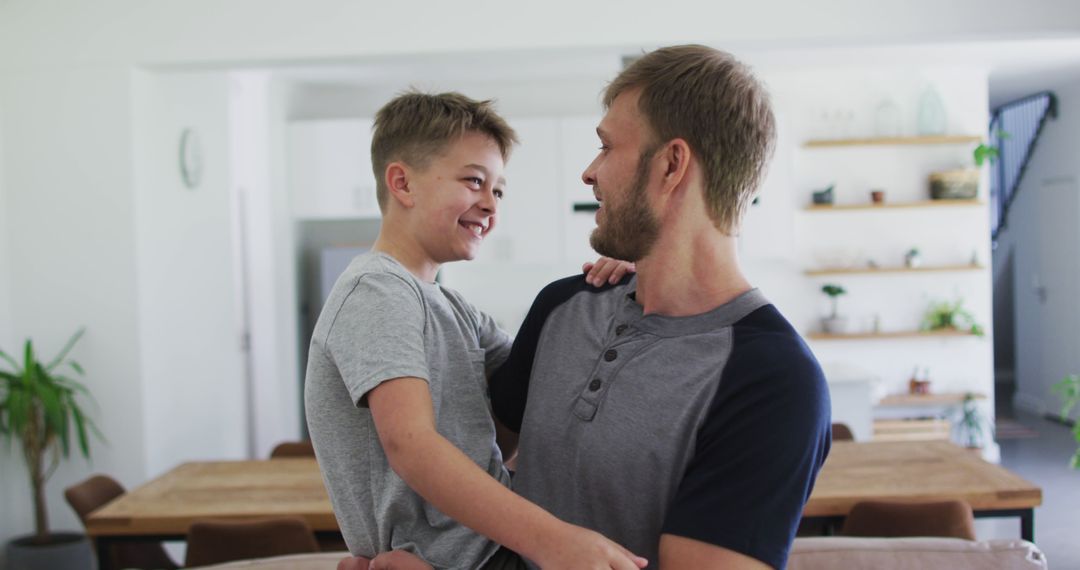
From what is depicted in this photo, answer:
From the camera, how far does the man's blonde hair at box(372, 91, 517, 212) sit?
5.61 feet

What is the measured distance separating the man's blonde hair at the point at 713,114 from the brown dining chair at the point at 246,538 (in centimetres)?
189

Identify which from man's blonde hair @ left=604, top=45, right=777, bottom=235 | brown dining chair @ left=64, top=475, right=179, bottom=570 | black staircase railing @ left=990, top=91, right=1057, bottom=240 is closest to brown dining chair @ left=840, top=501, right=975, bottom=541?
man's blonde hair @ left=604, top=45, right=777, bottom=235

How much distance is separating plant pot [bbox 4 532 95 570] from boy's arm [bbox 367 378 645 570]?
393 centimetres

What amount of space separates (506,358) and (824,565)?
3.18ft

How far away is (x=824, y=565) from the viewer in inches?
87.7

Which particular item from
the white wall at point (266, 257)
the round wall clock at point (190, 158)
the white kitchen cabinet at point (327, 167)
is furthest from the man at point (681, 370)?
the white kitchen cabinet at point (327, 167)

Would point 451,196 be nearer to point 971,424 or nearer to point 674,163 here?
point 674,163

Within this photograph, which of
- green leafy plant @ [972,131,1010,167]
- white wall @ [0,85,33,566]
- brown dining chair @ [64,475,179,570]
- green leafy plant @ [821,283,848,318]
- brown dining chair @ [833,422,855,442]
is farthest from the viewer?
green leafy plant @ [821,283,848,318]

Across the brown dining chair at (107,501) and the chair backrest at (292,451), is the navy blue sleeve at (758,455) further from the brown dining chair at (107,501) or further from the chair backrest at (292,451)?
the chair backrest at (292,451)

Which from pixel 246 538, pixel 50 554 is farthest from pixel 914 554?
pixel 50 554

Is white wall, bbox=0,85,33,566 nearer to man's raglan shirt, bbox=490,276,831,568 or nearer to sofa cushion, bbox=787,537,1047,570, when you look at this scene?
sofa cushion, bbox=787,537,1047,570

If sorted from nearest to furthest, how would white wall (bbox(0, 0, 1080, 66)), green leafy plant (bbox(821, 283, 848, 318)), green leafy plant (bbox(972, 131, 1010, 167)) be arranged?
white wall (bbox(0, 0, 1080, 66))
green leafy plant (bbox(972, 131, 1010, 167))
green leafy plant (bbox(821, 283, 848, 318))

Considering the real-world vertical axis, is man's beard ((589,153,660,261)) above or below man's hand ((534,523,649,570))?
above

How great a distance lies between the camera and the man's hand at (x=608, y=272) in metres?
1.62
